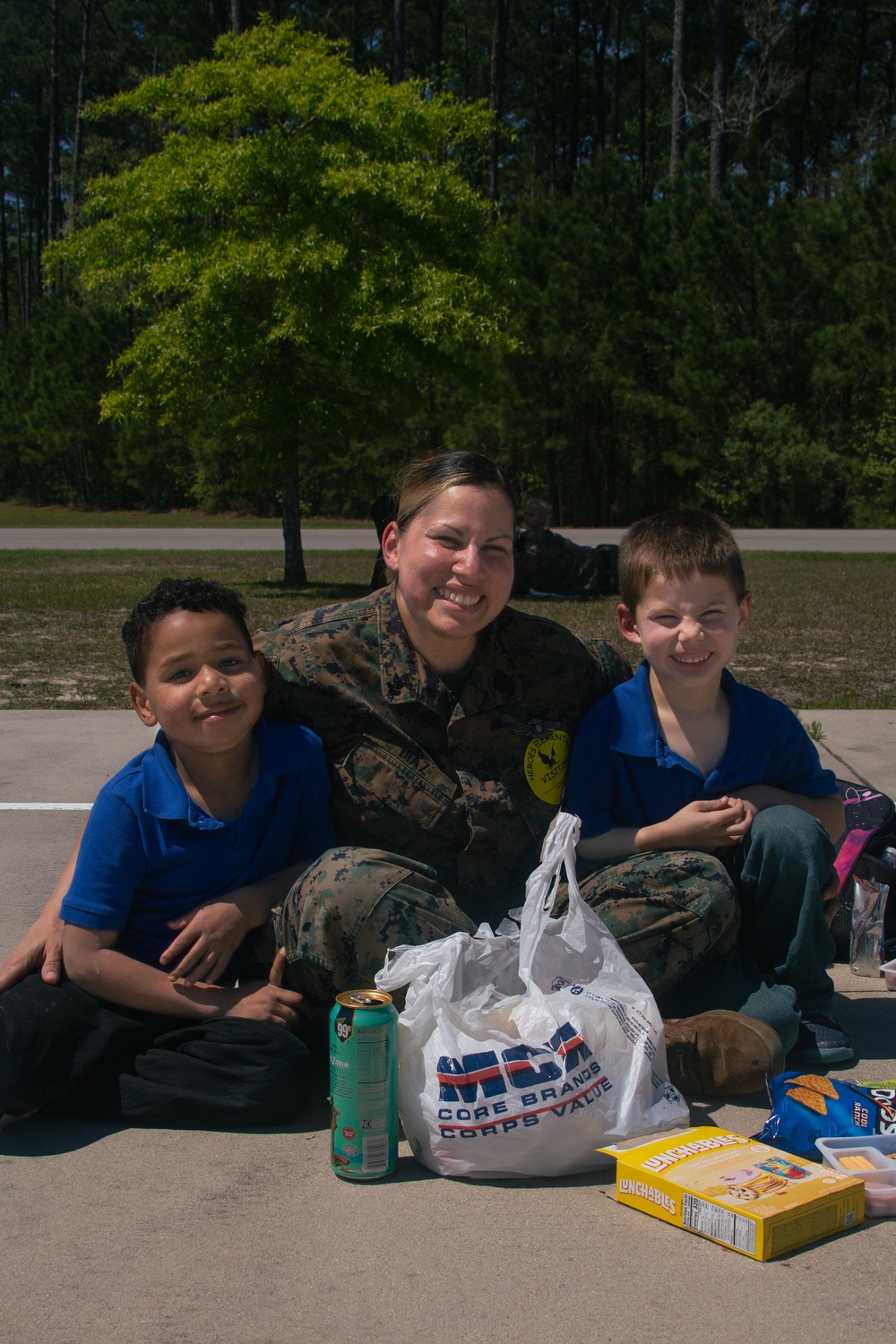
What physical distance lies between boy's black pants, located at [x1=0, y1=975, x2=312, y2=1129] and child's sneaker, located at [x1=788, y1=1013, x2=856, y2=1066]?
1168 millimetres

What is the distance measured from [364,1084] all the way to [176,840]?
2.45 feet

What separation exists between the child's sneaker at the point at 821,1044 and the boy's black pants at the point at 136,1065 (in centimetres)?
117

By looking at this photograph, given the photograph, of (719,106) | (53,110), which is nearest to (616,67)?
(719,106)

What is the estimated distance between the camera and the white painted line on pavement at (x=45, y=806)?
5207 mm

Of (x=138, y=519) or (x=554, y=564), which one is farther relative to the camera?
(x=138, y=519)

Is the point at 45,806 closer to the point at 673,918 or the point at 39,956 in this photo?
the point at 39,956

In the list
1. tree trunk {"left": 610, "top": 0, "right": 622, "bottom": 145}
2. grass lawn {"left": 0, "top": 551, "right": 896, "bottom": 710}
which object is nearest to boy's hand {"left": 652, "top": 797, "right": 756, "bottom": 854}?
grass lawn {"left": 0, "top": 551, "right": 896, "bottom": 710}

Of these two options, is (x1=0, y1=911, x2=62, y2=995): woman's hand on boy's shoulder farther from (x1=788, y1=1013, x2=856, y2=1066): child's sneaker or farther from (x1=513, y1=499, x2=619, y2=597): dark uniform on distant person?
(x1=513, y1=499, x2=619, y2=597): dark uniform on distant person

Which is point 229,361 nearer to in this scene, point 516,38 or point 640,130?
point 640,130

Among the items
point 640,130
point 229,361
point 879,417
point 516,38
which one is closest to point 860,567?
point 229,361

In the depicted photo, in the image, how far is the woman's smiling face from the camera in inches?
114

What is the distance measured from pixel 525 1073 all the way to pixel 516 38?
4950cm

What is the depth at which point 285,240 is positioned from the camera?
54.4 feet

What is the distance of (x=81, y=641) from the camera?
425 inches
